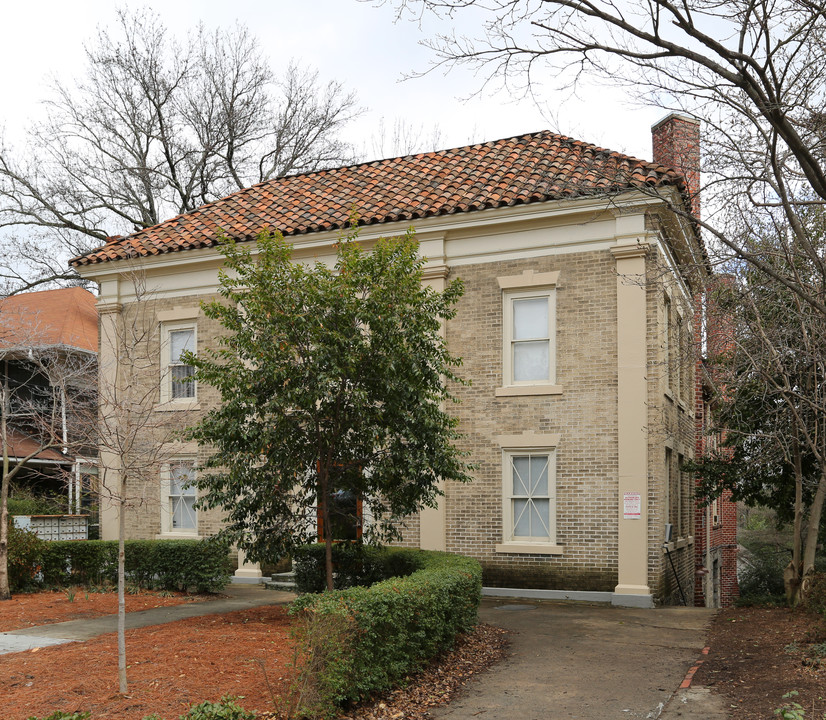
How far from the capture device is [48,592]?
49.5 ft

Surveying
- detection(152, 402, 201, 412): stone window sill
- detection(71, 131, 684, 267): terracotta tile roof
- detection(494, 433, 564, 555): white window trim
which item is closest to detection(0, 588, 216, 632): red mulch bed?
detection(152, 402, 201, 412): stone window sill

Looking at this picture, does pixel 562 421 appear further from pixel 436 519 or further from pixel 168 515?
pixel 168 515

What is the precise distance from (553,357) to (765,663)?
713 cm

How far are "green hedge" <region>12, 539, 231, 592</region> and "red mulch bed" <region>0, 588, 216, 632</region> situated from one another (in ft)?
0.95

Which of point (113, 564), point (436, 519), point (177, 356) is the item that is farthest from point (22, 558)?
point (436, 519)

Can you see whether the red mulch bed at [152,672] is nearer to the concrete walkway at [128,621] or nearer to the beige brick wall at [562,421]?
the concrete walkway at [128,621]

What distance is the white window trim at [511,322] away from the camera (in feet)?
50.8

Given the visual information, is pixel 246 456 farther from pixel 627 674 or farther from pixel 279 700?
pixel 627 674

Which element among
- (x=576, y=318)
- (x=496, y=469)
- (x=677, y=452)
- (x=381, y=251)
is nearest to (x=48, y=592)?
(x=496, y=469)

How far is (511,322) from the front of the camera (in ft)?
52.2

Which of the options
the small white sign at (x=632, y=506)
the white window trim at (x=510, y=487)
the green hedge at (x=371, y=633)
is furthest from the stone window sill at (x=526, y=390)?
the green hedge at (x=371, y=633)

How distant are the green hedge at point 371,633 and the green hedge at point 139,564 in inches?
238

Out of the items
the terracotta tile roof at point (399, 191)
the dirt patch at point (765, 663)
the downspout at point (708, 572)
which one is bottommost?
the downspout at point (708, 572)

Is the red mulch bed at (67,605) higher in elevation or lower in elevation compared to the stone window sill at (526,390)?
lower
